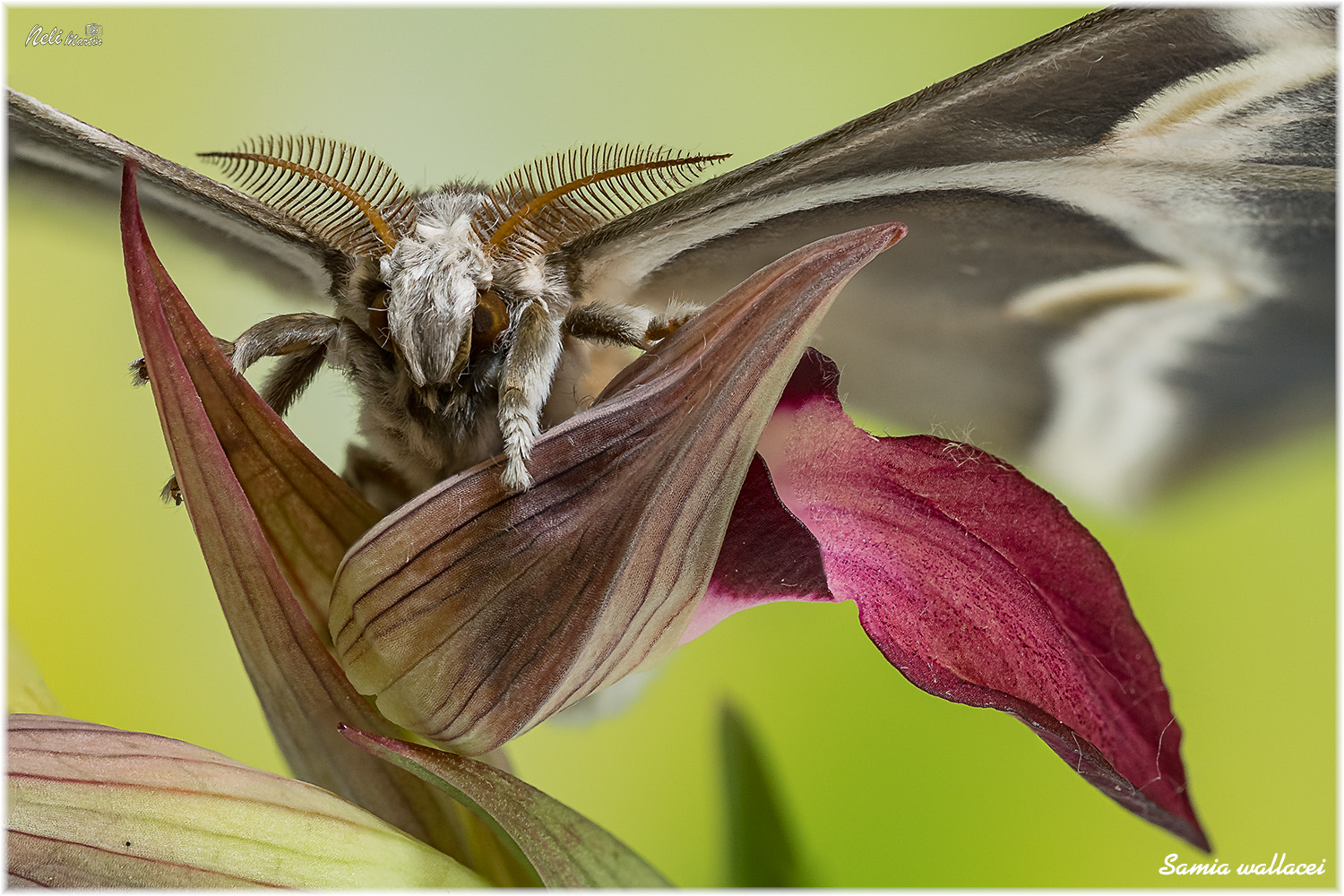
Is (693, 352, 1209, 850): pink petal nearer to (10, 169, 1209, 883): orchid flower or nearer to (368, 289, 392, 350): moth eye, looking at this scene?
(10, 169, 1209, 883): orchid flower

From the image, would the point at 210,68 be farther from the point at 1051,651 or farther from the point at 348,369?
the point at 1051,651

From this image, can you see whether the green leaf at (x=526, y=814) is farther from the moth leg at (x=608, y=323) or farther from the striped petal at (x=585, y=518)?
the moth leg at (x=608, y=323)

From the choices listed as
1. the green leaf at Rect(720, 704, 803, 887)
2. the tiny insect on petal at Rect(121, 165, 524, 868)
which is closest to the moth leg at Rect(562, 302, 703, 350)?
the tiny insect on petal at Rect(121, 165, 524, 868)

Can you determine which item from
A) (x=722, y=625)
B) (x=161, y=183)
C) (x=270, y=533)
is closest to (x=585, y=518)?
(x=270, y=533)

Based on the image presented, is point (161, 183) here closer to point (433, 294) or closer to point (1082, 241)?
point (433, 294)

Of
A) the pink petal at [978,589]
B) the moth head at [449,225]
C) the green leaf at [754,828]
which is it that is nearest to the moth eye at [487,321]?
the moth head at [449,225]

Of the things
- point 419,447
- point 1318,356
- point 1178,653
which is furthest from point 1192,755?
point 419,447
